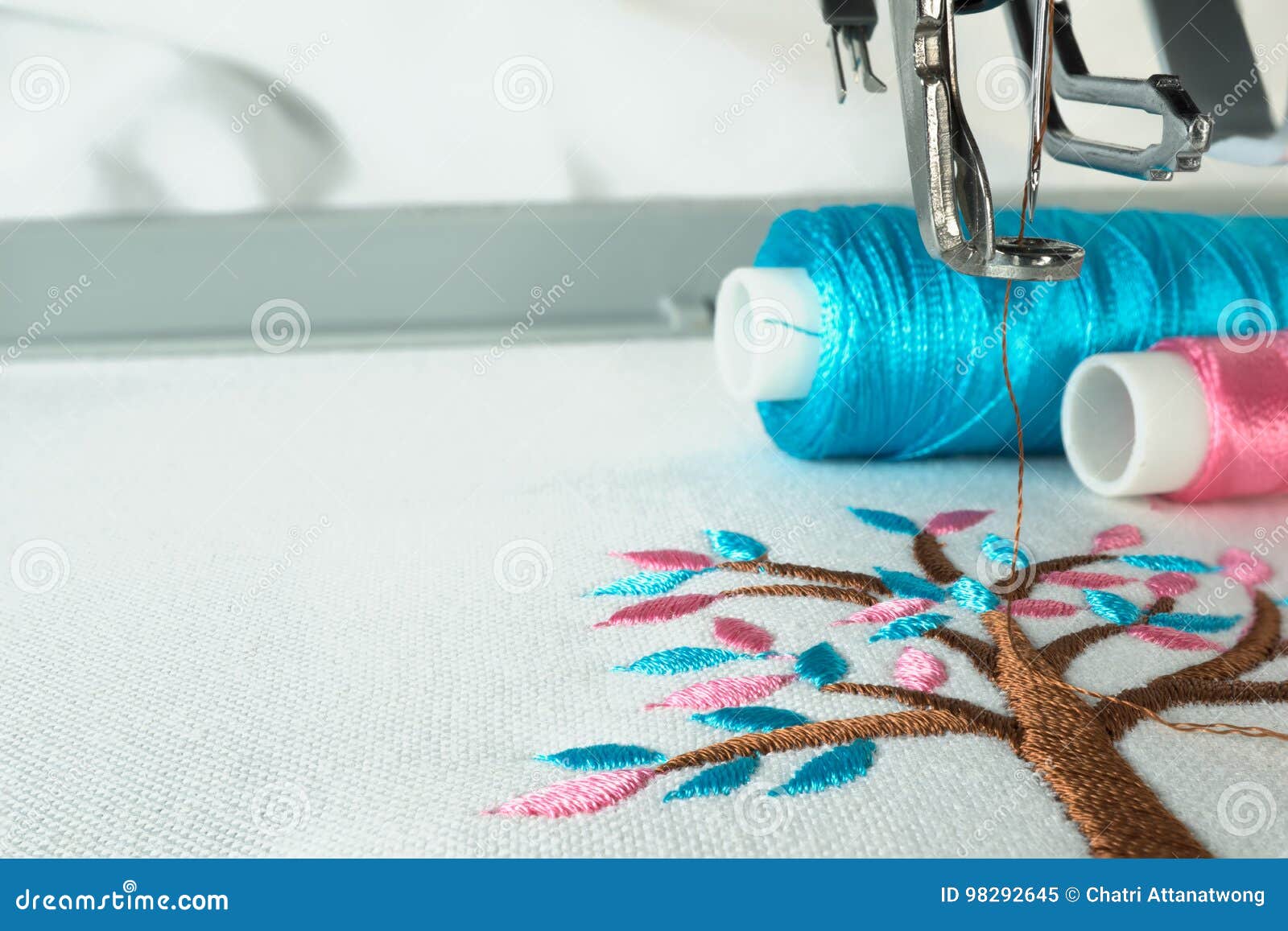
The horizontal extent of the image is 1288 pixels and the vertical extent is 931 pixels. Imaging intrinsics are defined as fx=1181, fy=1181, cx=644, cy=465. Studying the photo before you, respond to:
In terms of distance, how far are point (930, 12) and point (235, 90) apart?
5.35 feet

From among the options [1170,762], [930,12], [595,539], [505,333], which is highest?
[930,12]

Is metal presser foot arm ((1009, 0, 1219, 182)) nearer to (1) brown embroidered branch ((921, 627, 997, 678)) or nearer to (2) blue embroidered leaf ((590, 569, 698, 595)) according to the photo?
(1) brown embroidered branch ((921, 627, 997, 678))

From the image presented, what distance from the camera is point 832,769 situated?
84cm

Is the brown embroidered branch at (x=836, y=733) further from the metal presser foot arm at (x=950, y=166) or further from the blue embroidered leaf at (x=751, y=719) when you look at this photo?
the metal presser foot arm at (x=950, y=166)

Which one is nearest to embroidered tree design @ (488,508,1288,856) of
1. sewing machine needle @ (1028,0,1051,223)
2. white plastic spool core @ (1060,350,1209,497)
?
white plastic spool core @ (1060,350,1209,497)

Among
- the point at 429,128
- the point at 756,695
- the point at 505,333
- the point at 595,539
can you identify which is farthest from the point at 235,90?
the point at 756,695

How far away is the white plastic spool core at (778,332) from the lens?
61.0 inches

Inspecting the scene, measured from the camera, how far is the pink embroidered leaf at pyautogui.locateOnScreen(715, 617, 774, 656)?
3.38 ft

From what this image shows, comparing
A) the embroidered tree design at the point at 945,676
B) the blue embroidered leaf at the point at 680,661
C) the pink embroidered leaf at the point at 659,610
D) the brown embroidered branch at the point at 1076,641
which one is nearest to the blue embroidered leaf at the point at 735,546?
the embroidered tree design at the point at 945,676

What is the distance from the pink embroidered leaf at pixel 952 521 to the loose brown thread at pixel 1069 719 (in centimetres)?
20

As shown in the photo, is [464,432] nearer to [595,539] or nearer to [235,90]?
[595,539]

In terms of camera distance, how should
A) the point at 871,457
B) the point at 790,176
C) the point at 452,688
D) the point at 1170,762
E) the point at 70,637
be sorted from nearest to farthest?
the point at 1170,762, the point at 452,688, the point at 70,637, the point at 871,457, the point at 790,176

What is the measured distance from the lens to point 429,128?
2236mm

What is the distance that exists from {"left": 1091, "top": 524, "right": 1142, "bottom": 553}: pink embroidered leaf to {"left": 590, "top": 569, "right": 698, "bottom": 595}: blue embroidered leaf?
0.46 metres
